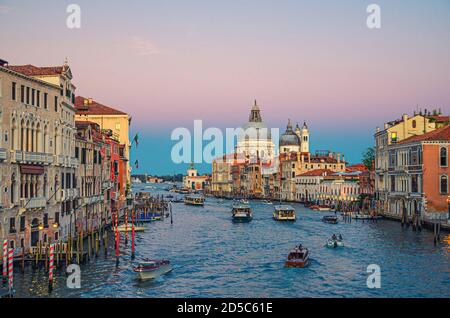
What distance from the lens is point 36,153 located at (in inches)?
1020

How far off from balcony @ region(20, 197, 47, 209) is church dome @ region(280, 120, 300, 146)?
4151 inches

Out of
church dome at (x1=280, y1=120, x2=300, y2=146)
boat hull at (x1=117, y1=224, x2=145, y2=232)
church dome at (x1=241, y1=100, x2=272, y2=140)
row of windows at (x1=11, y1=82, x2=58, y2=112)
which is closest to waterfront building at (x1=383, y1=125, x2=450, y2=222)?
boat hull at (x1=117, y1=224, x2=145, y2=232)

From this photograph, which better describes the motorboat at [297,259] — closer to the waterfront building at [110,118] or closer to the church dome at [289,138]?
the waterfront building at [110,118]

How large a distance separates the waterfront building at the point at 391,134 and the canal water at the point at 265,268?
9.14 meters

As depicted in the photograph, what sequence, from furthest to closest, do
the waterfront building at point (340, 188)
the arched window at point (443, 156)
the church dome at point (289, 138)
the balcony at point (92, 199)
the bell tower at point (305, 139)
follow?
Result: the church dome at point (289, 138), the bell tower at point (305, 139), the waterfront building at point (340, 188), the arched window at point (443, 156), the balcony at point (92, 199)

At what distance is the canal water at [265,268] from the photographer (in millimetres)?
22281

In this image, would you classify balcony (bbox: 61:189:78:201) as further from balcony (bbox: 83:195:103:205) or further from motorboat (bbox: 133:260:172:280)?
motorboat (bbox: 133:260:172:280)

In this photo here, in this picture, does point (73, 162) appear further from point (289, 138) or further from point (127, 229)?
point (289, 138)

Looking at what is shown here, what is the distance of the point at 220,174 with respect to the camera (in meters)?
151

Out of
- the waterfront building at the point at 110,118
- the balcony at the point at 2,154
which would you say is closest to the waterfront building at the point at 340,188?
the waterfront building at the point at 110,118

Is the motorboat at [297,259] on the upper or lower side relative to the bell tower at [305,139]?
lower

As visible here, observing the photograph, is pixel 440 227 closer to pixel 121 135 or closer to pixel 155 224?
pixel 155 224
